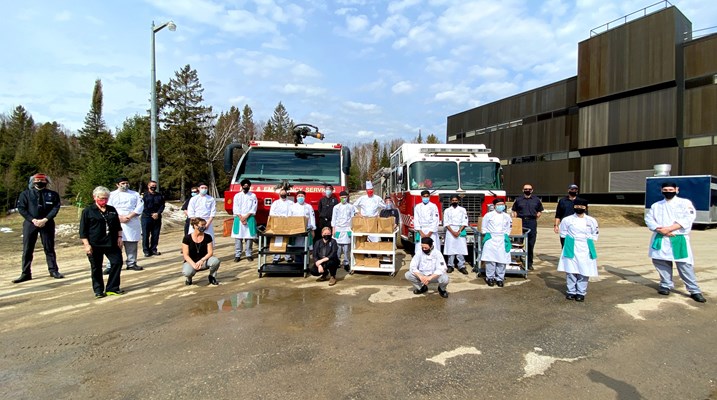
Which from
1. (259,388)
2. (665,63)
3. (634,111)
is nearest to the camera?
(259,388)

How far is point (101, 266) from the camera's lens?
244 inches

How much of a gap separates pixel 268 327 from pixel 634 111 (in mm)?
32053

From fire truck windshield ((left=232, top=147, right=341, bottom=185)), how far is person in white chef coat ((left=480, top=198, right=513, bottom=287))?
372cm

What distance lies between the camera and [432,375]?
362 centimetres

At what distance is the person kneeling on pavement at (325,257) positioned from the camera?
23.5 ft

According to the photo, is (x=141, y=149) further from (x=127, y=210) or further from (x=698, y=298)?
(x=698, y=298)

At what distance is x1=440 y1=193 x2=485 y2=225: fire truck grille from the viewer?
30.5ft

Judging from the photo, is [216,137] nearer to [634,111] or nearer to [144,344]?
[634,111]

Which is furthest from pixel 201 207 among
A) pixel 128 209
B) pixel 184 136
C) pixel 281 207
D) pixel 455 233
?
pixel 184 136

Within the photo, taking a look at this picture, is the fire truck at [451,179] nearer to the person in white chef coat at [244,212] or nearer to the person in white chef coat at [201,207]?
the person in white chef coat at [244,212]

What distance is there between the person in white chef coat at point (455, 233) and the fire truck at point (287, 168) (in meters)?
2.56

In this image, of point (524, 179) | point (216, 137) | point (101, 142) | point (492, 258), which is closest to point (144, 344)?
point (492, 258)

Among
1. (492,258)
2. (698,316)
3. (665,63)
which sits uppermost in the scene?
(665,63)

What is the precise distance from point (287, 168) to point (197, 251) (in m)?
3.31
